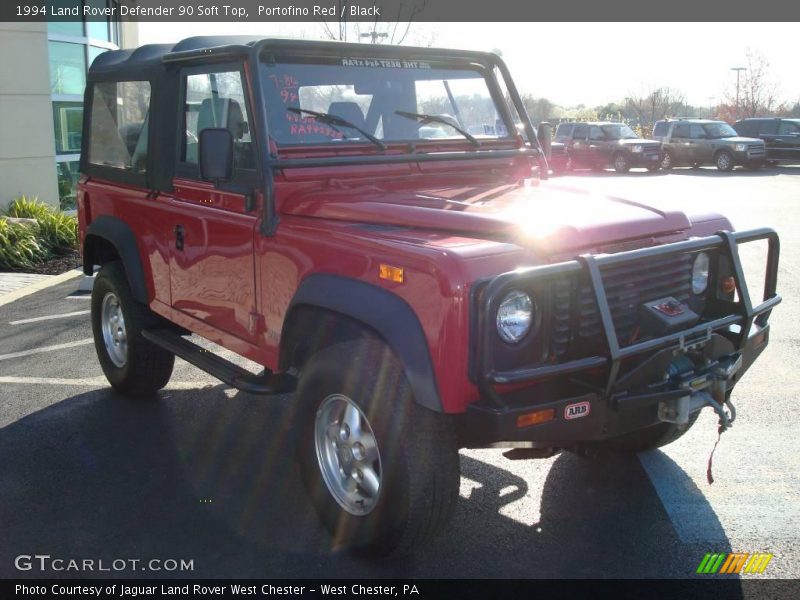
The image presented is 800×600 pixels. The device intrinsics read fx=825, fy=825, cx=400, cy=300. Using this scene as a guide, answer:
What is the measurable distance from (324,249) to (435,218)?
50 centimetres

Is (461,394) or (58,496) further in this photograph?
(58,496)

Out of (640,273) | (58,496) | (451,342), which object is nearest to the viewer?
(451,342)

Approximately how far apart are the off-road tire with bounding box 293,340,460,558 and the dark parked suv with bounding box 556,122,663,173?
993 inches

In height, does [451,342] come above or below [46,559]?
above

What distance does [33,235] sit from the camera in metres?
10.9

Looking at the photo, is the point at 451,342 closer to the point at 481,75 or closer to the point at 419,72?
the point at 419,72

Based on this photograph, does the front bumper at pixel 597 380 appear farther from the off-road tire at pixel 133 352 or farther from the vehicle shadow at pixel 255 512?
the off-road tire at pixel 133 352

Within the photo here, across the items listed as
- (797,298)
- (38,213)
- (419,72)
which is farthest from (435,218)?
(38,213)

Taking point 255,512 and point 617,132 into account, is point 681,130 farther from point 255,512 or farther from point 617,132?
point 255,512

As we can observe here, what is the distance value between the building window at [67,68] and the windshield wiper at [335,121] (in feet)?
33.3

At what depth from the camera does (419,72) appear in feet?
15.3

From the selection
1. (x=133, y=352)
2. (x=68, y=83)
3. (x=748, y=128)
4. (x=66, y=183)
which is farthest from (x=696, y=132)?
(x=133, y=352)

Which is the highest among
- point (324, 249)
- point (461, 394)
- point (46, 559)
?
point (324, 249)

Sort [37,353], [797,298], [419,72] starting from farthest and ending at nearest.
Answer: [797,298] < [37,353] < [419,72]
